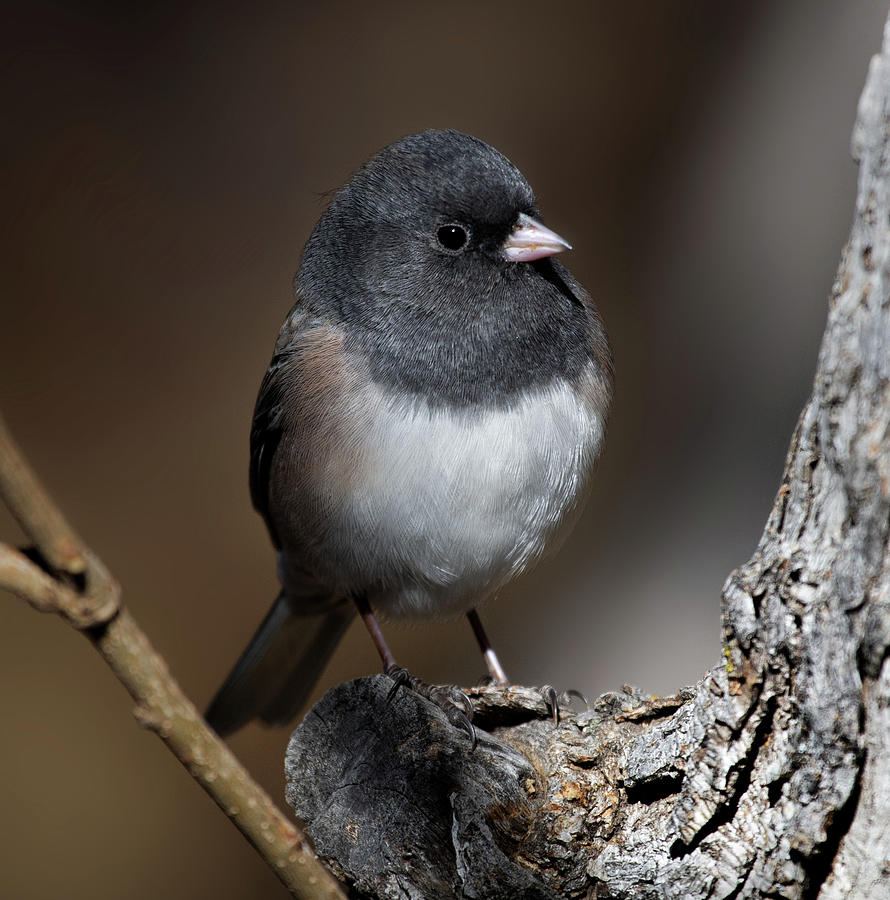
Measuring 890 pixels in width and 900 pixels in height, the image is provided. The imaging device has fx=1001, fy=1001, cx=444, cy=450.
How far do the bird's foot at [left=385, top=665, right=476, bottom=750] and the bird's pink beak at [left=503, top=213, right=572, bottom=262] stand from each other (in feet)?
2.36

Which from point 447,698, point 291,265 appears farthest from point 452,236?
point 291,265

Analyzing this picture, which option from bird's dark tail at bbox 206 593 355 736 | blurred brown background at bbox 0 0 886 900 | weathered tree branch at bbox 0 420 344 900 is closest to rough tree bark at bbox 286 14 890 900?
weathered tree branch at bbox 0 420 344 900

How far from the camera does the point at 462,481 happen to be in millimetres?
1604

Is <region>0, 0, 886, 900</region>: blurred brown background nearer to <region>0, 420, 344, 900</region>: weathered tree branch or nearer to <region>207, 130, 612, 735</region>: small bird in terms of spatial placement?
<region>207, 130, 612, 735</region>: small bird

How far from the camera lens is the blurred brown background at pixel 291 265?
2.90m

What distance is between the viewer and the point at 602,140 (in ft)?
10.3

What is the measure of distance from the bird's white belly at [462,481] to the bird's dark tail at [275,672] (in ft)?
2.10

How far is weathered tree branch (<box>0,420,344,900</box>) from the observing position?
2.30 ft

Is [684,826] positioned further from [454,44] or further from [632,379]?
[454,44]

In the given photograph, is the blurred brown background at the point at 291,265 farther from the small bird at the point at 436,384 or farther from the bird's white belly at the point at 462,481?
the bird's white belly at the point at 462,481

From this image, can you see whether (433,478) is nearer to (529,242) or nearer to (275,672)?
(529,242)

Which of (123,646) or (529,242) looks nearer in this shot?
(123,646)

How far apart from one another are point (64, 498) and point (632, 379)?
5.89ft

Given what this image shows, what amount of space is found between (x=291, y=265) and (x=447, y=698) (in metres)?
1.86
